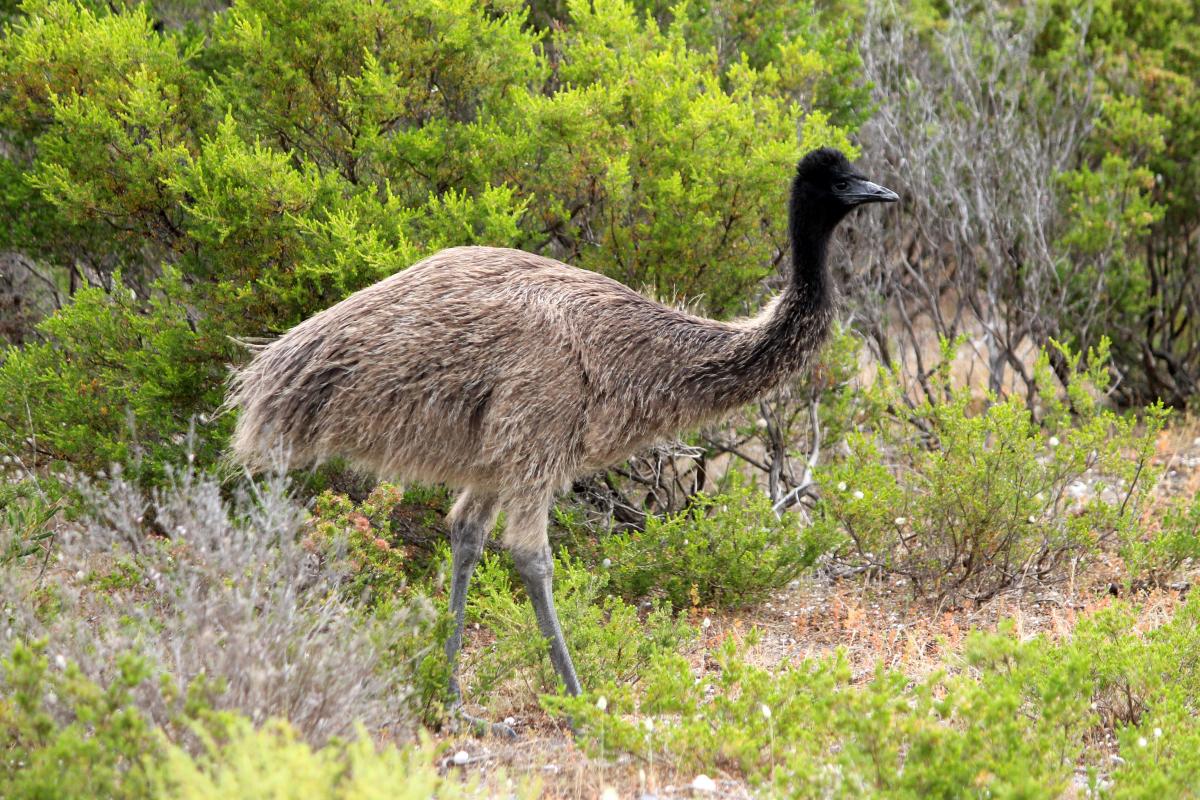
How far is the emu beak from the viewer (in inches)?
194

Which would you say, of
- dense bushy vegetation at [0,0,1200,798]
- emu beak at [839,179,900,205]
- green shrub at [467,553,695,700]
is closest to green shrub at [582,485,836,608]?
dense bushy vegetation at [0,0,1200,798]

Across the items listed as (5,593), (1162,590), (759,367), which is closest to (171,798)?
(5,593)

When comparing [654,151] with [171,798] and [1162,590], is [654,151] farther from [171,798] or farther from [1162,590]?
[171,798]

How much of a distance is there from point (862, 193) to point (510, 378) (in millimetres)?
1671

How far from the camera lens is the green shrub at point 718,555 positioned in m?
5.97

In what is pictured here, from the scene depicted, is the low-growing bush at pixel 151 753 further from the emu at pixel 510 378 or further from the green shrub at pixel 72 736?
the emu at pixel 510 378

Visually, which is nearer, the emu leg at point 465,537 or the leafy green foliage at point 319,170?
the emu leg at point 465,537

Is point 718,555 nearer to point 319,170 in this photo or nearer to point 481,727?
point 481,727

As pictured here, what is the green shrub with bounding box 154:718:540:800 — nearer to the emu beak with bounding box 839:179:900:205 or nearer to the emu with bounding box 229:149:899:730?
the emu with bounding box 229:149:899:730

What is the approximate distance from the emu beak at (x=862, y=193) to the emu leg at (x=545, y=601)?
1785 mm

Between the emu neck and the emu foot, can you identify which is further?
the emu neck

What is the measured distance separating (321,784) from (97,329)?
391cm

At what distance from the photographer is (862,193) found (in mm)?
4953

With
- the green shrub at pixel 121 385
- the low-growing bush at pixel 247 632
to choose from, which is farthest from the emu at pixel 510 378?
the green shrub at pixel 121 385
